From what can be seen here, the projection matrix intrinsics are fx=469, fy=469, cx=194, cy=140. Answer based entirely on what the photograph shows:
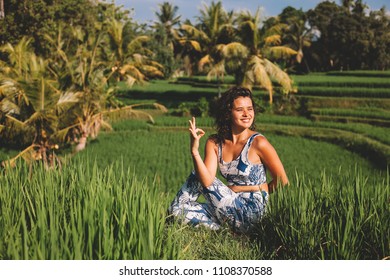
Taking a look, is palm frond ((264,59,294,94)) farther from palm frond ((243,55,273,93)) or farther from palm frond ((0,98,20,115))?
palm frond ((0,98,20,115))

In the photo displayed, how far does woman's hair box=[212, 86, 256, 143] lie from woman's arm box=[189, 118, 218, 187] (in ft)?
0.25

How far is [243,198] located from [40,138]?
19.6 feet

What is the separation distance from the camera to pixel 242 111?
8.40 ft

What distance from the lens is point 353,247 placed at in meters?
2.08

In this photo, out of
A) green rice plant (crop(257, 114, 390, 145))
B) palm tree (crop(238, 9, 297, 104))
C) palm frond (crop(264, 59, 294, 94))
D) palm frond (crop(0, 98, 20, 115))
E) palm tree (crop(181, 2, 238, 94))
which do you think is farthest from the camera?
palm tree (crop(181, 2, 238, 94))

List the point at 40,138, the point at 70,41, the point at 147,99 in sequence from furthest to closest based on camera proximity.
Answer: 1. the point at 147,99
2. the point at 70,41
3. the point at 40,138

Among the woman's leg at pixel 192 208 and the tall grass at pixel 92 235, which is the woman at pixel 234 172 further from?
the tall grass at pixel 92 235

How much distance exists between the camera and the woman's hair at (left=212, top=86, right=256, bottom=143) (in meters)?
2.57

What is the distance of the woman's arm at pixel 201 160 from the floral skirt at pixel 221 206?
68 millimetres

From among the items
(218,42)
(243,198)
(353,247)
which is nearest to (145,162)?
(243,198)

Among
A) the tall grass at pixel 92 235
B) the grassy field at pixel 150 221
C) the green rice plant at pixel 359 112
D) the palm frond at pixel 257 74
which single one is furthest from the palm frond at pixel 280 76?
the tall grass at pixel 92 235

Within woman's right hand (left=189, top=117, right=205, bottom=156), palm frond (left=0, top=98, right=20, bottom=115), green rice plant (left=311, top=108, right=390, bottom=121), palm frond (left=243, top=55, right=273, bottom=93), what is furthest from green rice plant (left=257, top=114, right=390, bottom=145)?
woman's right hand (left=189, top=117, right=205, bottom=156)
